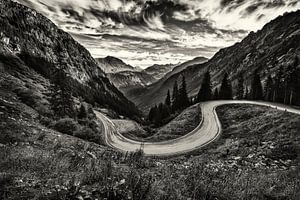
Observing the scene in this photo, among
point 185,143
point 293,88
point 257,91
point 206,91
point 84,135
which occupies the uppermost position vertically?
point 293,88

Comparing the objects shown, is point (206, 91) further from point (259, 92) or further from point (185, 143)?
point (185, 143)

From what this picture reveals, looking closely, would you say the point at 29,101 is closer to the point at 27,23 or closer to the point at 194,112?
the point at 194,112

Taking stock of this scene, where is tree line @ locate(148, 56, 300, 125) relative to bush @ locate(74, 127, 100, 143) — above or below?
above

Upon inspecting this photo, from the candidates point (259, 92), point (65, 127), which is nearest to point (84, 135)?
point (65, 127)

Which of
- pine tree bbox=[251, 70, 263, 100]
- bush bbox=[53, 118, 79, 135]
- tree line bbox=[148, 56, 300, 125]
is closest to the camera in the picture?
bush bbox=[53, 118, 79, 135]

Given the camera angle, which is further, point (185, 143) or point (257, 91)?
point (257, 91)

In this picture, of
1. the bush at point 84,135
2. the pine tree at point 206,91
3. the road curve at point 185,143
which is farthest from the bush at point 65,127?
the pine tree at point 206,91

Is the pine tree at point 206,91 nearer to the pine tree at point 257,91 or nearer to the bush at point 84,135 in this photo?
the pine tree at point 257,91

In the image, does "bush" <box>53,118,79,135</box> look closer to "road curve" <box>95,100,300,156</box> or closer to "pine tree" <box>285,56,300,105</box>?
"road curve" <box>95,100,300,156</box>

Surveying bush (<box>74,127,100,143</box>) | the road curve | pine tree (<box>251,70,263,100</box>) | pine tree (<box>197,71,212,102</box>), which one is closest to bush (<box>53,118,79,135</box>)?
bush (<box>74,127,100,143</box>)

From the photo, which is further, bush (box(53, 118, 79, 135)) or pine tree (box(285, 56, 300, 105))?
pine tree (box(285, 56, 300, 105))

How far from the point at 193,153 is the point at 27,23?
8035 inches

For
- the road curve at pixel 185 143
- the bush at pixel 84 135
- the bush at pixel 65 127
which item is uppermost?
the bush at pixel 65 127

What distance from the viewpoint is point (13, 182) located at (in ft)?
15.6
